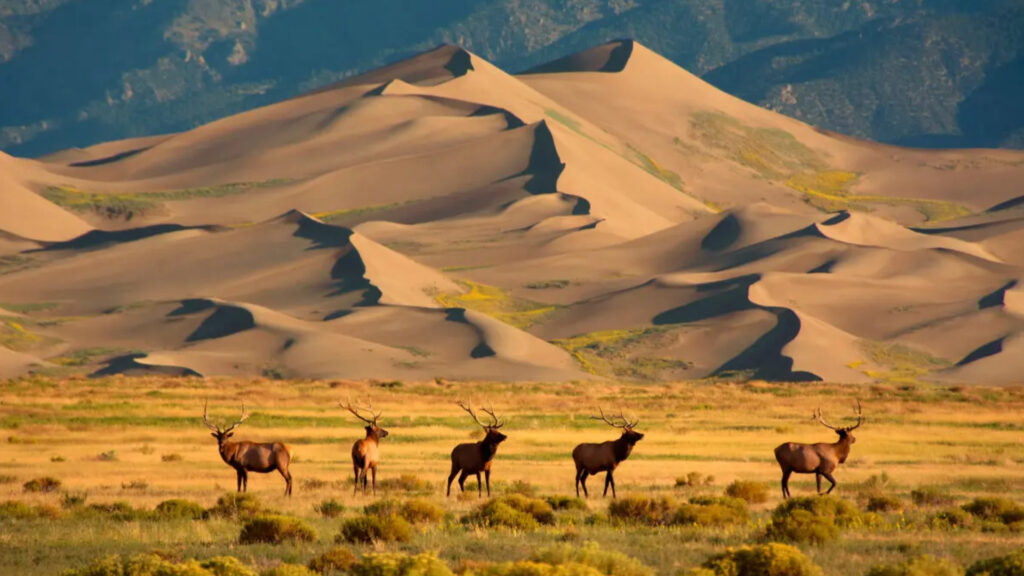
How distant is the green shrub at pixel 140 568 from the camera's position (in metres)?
16.2

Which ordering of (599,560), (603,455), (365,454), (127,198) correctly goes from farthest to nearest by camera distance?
(127,198) < (365,454) < (603,455) < (599,560)

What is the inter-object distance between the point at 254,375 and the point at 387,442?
58518mm

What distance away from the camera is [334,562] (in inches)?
726

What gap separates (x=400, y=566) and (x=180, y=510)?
8828 millimetres

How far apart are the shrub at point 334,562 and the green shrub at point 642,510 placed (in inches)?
244

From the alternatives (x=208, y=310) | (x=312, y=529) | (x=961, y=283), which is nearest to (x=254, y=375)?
(x=208, y=310)

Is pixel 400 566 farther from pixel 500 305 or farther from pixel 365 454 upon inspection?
pixel 500 305

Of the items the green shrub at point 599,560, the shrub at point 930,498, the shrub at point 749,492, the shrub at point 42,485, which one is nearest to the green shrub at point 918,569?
the green shrub at point 599,560

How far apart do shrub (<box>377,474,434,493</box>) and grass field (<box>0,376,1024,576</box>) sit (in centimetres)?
10

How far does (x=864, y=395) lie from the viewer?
69.4 meters

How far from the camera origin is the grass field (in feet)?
68.0

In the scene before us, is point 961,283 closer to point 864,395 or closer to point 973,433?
point 864,395

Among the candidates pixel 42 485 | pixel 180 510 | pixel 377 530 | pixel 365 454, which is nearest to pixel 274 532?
pixel 377 530

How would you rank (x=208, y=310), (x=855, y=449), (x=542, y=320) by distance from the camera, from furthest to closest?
(x=542, y=320) < (x=208, y=310) < (x=855, y=449)
